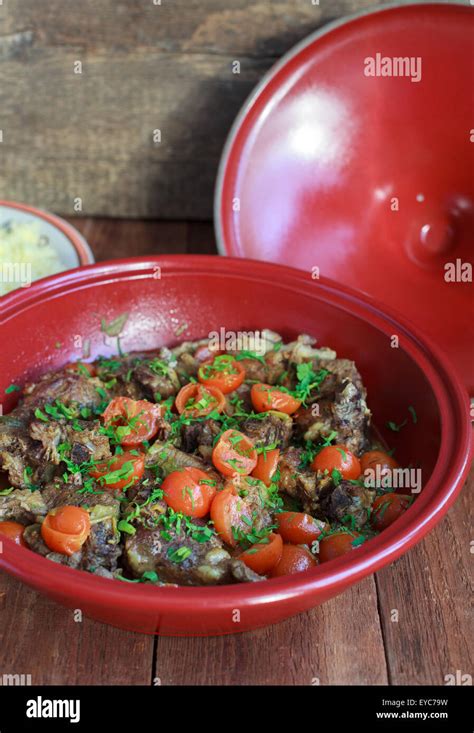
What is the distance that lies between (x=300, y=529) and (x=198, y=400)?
50 cm

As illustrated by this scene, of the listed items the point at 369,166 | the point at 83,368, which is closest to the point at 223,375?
the point at 83,368

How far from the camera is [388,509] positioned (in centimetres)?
210

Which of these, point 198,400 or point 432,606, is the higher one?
point 198,400

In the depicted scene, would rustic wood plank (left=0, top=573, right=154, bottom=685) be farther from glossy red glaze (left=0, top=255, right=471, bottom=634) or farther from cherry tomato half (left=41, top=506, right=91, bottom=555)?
cherry tomato half (left=41, top=506, right=91, bottom=555)

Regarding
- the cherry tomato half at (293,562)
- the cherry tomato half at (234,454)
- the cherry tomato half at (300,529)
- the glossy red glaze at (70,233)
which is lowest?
the cherry tomato half at (293,562)

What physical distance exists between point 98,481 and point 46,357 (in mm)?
586

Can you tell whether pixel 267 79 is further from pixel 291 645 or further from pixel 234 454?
pixel 291 645

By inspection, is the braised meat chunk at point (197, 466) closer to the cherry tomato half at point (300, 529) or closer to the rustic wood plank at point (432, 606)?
the cherry tomato half at point (300, 529)

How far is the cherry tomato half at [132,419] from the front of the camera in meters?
2.24

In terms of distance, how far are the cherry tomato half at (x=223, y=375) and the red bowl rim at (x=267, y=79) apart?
0.63 m

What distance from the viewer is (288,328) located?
265 cm

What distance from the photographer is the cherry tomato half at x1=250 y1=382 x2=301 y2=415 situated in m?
2.35

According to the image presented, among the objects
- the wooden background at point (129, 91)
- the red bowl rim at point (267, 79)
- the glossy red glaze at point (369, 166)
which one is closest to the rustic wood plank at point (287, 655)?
the glossy red glaze at point (369, 166)

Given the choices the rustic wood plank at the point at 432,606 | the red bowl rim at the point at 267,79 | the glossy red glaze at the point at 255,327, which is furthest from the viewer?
the red bowl rim at the point at 267,79
